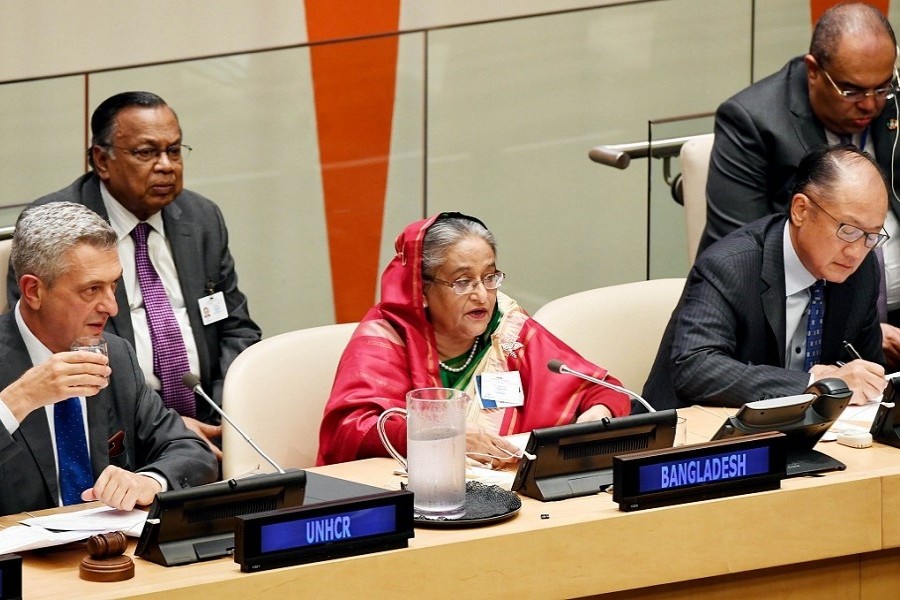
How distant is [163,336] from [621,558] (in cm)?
176

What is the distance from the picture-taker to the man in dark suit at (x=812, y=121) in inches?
150

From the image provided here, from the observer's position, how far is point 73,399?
109 inches

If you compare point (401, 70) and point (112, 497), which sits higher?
point (401, 70)

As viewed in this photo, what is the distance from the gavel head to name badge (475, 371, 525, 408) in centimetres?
110

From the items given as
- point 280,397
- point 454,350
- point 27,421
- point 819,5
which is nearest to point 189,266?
point 280,397

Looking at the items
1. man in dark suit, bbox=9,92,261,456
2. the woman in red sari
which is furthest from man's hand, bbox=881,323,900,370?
man in dark suit, bbox=9,92,261,456

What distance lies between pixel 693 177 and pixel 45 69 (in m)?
2.30

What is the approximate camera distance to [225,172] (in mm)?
4609

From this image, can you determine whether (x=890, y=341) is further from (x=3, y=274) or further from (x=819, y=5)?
(x=819, y=5)

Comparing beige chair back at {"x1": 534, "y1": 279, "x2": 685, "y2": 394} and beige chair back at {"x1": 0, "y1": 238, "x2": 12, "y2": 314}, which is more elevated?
beige chair back at {"x1": 0, "y1": 238, "x2": 12, "y2": 314}

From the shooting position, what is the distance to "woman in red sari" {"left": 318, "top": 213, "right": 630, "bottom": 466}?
120 inches

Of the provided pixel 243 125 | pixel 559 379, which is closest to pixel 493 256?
pixel 559 379

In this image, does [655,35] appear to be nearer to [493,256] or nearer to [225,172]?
[225,172]

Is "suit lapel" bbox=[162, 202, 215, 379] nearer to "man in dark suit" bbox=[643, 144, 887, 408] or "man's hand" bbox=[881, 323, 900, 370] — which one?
"man in dark suit" bbox=[643, 144, 887, 408]
